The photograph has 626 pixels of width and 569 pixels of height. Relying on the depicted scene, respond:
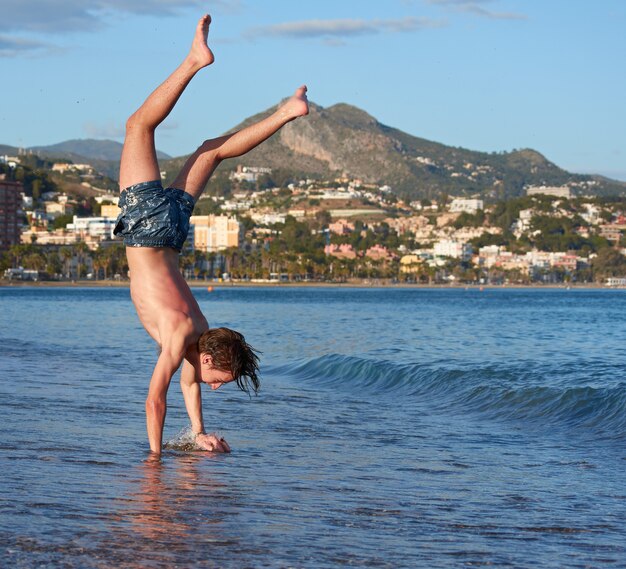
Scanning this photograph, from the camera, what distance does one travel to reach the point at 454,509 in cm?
628

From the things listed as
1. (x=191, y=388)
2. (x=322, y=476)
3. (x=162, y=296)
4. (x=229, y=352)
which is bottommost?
(x=322, y=476)

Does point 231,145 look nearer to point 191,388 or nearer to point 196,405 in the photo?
point 191,388

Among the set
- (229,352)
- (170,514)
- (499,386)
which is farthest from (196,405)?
(499,386)

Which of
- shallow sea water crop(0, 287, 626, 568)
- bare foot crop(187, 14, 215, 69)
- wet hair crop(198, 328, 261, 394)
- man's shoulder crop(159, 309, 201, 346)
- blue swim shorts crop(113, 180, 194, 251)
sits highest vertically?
bare foot crop(187, 14, 215, 69)

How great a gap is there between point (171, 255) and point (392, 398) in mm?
7548

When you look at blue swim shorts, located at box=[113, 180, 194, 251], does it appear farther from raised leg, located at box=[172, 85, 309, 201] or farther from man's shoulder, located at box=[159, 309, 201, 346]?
man's shoulder, located at box=[159, 309, 201, 346]

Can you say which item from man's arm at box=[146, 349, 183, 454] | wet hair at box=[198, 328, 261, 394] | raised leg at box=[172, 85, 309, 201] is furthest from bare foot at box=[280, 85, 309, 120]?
man's arm at box=[146, 349, 183, 454]

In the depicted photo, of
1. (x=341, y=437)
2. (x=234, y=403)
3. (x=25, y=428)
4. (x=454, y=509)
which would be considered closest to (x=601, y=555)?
(x=454, y=509)

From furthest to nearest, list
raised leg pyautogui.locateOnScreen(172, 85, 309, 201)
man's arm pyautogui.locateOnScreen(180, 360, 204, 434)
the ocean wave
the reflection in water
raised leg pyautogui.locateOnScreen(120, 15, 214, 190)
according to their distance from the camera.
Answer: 1. the ocean wave
2. man's arm pyautogui.locateOnScreen(180, 360, 204, 434)
3. raised leg pyautogui.locateOnScreen(172, 85, 309, 201)
4. raised leg pyautogui.locateOnScreen(120, 15, 214, 190)
5. the reflection in water

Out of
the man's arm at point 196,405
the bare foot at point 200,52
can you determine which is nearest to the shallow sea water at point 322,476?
the man's arm at point 196,405

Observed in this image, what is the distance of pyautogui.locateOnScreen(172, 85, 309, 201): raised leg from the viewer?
7.47 meters

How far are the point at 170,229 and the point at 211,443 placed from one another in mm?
1653

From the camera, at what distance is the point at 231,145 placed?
754cm

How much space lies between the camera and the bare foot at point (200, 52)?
24.0ft
